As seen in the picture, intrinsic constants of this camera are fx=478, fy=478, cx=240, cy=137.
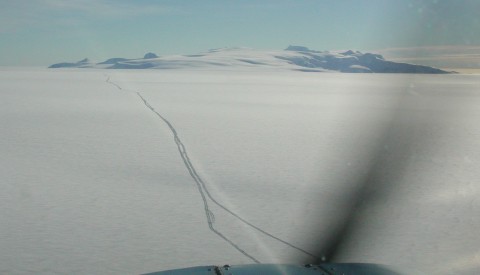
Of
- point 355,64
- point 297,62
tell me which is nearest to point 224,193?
point 297,62

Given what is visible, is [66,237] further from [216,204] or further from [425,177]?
[425,177]

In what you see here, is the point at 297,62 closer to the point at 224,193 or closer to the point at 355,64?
the point at 355,64

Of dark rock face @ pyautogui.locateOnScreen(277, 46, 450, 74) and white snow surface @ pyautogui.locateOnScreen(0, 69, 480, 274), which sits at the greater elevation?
white snow surface @ pyautogui.locateOnScreen(0, 69, 480, 274)

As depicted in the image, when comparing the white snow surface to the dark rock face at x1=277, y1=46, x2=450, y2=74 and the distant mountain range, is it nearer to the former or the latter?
the distant mountain range

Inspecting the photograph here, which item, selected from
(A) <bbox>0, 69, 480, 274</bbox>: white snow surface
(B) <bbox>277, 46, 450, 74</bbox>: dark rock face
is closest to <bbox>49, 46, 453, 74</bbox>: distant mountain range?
(B) <bbox>277, 46, 450, 74</bbox>: dark rock face

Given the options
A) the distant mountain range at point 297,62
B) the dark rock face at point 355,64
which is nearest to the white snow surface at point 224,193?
the distant mountain range at point 297,62

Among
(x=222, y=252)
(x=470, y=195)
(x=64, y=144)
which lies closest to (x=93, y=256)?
(x=222, y=252)

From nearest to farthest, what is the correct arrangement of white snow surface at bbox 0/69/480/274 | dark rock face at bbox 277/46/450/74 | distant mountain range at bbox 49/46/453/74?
white snow surface at bbox 0/69/480/274
distant mountain range at bbox 49/46/453/74
dark rock face at bbox 277/46/450/74

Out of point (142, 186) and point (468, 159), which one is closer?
point (142, 186)
